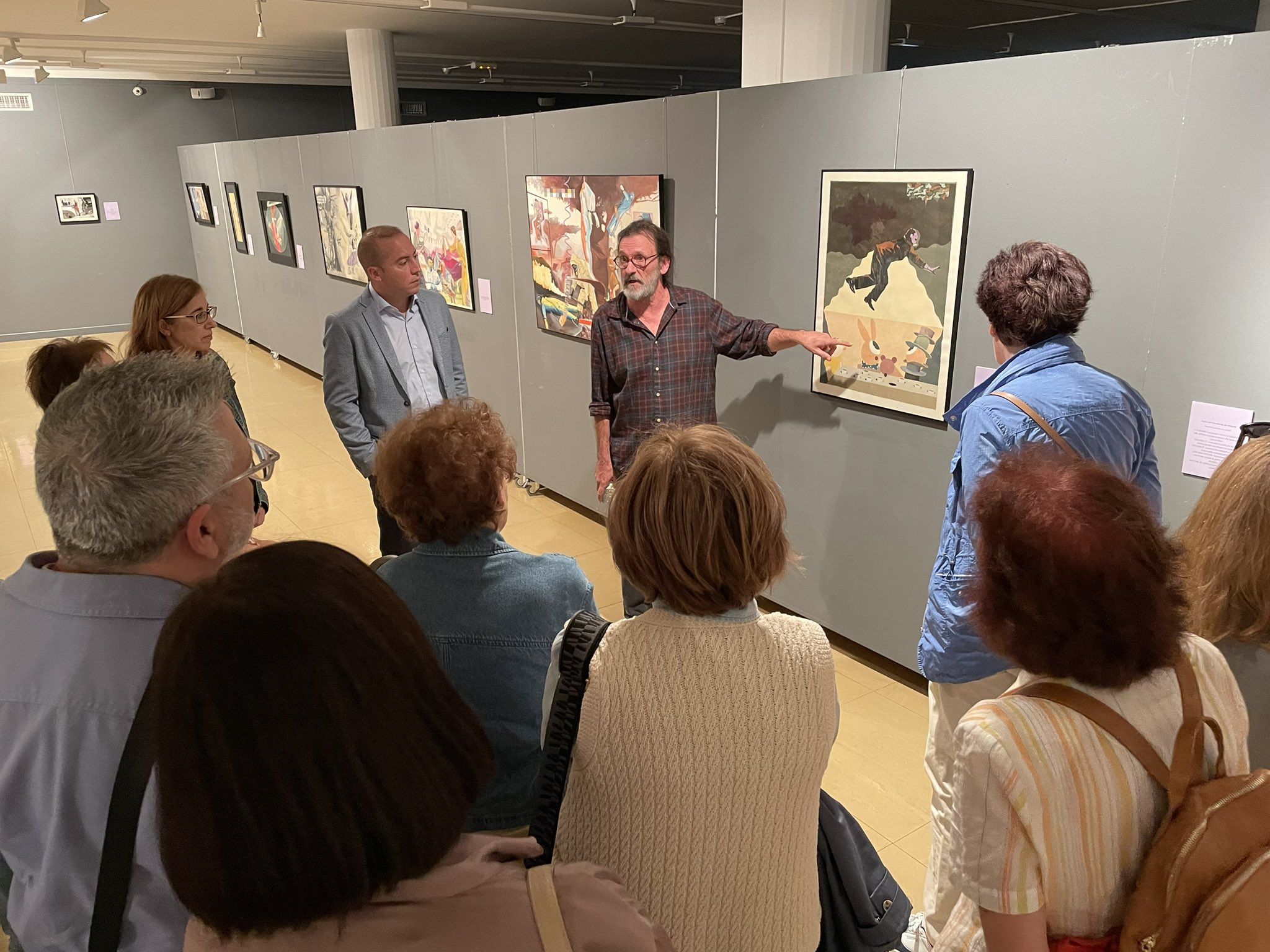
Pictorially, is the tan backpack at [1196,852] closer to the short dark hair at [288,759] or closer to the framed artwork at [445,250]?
the short dark hair at [288,759]

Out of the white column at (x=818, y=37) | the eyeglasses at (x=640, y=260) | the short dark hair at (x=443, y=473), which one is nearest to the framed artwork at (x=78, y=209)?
the white column at (x=818, y=37)

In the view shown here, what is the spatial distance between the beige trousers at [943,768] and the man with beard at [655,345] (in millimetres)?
1377

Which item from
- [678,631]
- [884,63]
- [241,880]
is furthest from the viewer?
[884,63]

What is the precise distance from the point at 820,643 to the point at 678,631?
0.23 m

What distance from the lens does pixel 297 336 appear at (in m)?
9.87

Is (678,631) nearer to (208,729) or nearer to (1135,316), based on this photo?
(208,729)

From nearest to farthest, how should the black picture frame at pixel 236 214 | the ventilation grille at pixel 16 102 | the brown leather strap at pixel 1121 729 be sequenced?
the brown leather strap at pixel 1121 729
the black picture frame at pixel 236 214
the ventilation grille at pixel 16 102

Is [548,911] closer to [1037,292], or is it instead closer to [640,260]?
[1037,292]

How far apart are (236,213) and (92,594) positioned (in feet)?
37.0

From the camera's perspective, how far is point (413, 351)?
360cm

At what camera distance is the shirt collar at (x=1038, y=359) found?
207 cm

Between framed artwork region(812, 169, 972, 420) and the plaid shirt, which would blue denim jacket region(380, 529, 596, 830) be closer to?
the plaid shirt

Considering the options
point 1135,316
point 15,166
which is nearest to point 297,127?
point 15,166

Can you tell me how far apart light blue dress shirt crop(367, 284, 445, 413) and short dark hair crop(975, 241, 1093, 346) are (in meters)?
2.27
